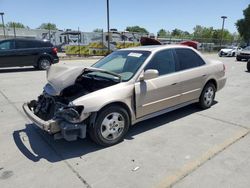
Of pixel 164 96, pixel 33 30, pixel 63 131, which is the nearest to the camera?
pixel 63 131

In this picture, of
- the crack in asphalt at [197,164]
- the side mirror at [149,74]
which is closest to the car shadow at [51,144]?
the side mirror at [149,74]

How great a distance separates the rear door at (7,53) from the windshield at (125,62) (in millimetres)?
8925

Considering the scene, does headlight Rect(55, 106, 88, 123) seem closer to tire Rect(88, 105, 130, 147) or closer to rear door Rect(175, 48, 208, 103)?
tire Rect(88, 105, 130, 147)

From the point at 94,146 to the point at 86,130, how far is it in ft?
1.19

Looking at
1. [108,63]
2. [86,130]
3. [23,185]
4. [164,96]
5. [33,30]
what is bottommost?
[23,185]

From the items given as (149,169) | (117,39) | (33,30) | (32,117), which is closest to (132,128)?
(149,169)

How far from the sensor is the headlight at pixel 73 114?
142 inches

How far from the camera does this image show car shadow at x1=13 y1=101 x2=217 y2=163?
378cm

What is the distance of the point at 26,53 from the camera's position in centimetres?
1287

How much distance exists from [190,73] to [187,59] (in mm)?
336

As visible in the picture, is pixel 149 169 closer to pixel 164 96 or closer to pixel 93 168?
pixel 93 168

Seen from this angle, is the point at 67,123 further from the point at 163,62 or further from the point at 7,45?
the point at 7,45

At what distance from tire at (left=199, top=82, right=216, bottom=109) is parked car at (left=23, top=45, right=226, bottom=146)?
0.30 m

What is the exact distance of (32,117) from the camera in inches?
157
